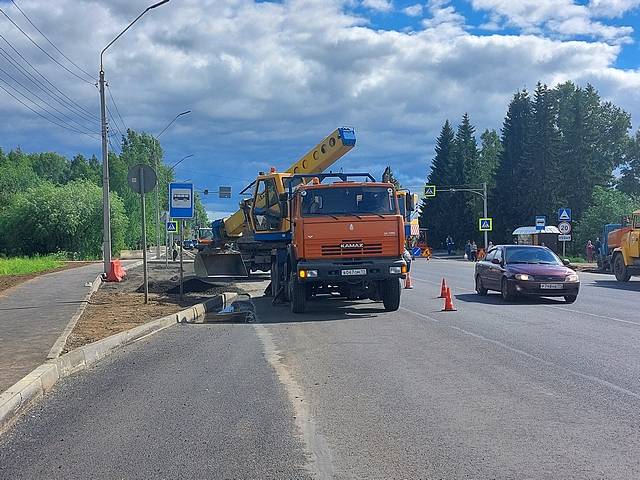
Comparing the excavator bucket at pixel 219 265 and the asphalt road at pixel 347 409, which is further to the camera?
the excavator bucket at pixel 219 265

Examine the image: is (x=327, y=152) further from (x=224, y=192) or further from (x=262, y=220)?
(x=224, y=192)

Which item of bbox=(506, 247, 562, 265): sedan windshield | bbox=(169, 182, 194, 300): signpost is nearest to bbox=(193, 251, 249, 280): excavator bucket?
bbox=(169, 182, 194, 300): signpost

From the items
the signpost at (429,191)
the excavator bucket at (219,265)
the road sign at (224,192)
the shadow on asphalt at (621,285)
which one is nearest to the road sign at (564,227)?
the shadow on asphalt at (621,285)

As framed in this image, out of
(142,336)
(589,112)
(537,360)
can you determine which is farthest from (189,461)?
(589,112)

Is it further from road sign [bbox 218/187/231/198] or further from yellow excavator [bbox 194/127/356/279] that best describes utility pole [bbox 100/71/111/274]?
road sign [bbox 218/187/231/198]

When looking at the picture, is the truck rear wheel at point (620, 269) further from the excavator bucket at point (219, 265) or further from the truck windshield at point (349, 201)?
the truck windshield at point (349, 201)

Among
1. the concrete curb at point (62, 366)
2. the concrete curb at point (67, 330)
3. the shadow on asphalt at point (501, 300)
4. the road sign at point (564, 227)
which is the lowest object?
the shadow on asphalt at point (501, 300)

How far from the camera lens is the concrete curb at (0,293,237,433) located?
22.8 feet

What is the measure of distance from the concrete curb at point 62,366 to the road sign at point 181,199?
131 inches

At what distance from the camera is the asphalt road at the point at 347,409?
17.5ft

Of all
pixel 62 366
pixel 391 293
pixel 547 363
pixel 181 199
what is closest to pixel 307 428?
pixel 62 366

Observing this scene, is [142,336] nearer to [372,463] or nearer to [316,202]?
[316,202]

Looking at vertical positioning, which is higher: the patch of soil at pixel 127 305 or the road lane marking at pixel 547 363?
the patch of soil at pixel 127 305

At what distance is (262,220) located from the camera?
22.8m
